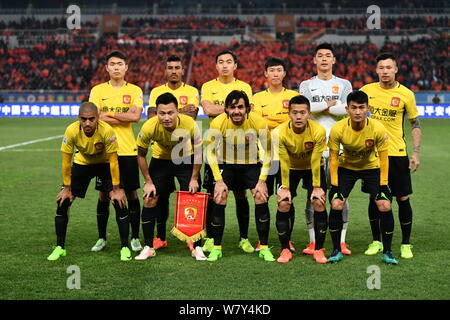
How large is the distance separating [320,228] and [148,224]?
1824 millimetres

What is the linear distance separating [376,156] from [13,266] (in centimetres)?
382

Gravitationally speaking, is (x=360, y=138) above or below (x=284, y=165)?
above

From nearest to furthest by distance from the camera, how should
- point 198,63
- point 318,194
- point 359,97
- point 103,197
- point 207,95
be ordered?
point 359,97
point 318,194
point 103,197
point 207,95
point 198,63

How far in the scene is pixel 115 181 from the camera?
6.79m

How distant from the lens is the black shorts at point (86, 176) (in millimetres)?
6941

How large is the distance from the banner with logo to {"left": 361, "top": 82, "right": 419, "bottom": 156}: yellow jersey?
2.01m

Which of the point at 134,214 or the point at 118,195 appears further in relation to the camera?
the point at 134,214

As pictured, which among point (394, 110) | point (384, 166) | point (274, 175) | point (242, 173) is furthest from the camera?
point (274, 175)

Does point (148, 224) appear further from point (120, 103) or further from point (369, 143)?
point (369, 143)

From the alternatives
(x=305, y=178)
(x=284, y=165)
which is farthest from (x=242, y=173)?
(x=305, y=178)

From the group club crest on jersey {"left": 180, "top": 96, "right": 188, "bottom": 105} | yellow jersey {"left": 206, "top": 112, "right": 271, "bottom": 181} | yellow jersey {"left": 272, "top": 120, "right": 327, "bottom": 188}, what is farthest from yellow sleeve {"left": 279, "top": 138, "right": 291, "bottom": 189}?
club crest on jersey {"left": 180, "top": 96, "right": 188, "bottom": 105}

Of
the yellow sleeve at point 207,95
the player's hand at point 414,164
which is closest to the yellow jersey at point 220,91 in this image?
the yellow sleeve at point 207,95

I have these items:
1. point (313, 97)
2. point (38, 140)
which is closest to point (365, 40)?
point (38, 140)
